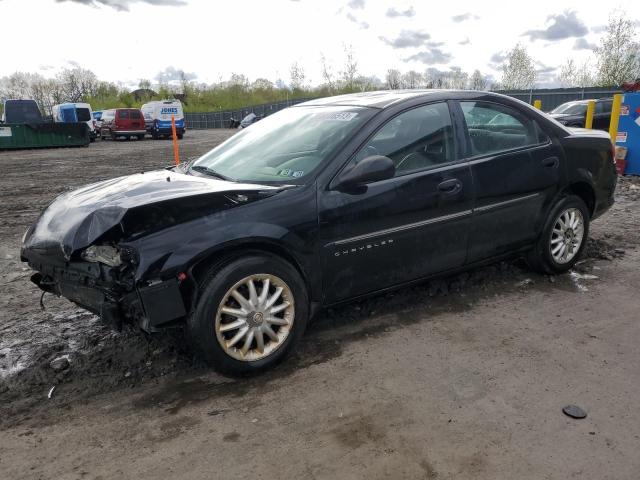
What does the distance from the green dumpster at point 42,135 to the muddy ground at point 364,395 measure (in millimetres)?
21897

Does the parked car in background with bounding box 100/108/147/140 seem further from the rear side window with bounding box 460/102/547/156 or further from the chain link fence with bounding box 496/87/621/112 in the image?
the rear side window with bounding box 460/102/547/156

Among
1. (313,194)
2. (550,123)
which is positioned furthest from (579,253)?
(313,194)

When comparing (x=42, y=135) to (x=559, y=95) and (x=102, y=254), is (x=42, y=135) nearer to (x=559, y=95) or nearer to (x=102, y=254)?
(x=102, y=254)

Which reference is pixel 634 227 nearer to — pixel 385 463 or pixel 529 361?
pixel 529 361

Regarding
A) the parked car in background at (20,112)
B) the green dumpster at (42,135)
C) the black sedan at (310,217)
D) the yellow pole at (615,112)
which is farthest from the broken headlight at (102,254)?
the parked car in background at (20,112)

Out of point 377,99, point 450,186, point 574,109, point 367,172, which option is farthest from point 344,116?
point 574,109

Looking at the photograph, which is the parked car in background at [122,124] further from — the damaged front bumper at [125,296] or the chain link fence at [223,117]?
the damaged front bumper at [125,296]

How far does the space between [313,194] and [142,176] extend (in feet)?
4.64

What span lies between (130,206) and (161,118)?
32.4m

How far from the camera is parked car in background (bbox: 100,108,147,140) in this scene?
3087 centimetres

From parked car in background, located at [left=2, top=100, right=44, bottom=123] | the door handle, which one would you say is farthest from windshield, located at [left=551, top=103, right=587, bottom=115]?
parked car in background, located at [left=2, top=100, right=44, bottom=123]

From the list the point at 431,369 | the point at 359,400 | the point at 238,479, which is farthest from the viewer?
the point at 431,369

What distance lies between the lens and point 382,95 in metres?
4.07

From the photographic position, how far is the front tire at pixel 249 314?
2.93 m
